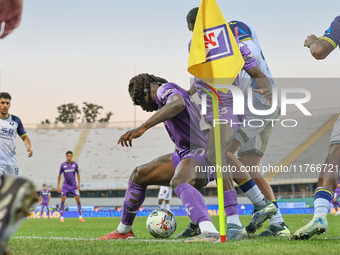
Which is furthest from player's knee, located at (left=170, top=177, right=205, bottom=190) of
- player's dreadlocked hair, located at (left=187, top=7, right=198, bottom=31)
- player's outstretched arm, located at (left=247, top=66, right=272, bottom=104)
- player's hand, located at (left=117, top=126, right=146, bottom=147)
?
player's dreadlocked hair, located at (left=187, top=7, right=198, bottom=31)

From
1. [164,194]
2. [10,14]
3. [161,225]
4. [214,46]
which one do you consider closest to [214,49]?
[214,46]

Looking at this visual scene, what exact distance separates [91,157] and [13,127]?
108 feet

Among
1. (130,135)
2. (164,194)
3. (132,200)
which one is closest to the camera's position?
(130,135)

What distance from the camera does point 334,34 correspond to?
423cm

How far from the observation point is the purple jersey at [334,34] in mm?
4189

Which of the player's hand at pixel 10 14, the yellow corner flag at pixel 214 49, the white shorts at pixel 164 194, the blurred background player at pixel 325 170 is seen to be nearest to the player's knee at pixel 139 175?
the yellow corner flag at pixel 214 49

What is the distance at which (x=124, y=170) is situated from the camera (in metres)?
39.5

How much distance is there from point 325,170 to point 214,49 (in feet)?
5.03

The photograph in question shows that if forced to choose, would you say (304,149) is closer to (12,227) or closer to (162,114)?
(162,114)

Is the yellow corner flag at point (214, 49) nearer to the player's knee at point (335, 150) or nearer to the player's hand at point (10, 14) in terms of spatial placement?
the player's knee at point (335, 150)

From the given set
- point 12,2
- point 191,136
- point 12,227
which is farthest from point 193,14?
point 12,227

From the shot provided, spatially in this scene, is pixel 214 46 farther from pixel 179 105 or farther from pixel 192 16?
→ pixel 192 16

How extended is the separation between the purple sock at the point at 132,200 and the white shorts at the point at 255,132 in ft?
4.73

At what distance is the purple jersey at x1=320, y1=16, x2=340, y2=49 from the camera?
4.19 metres
